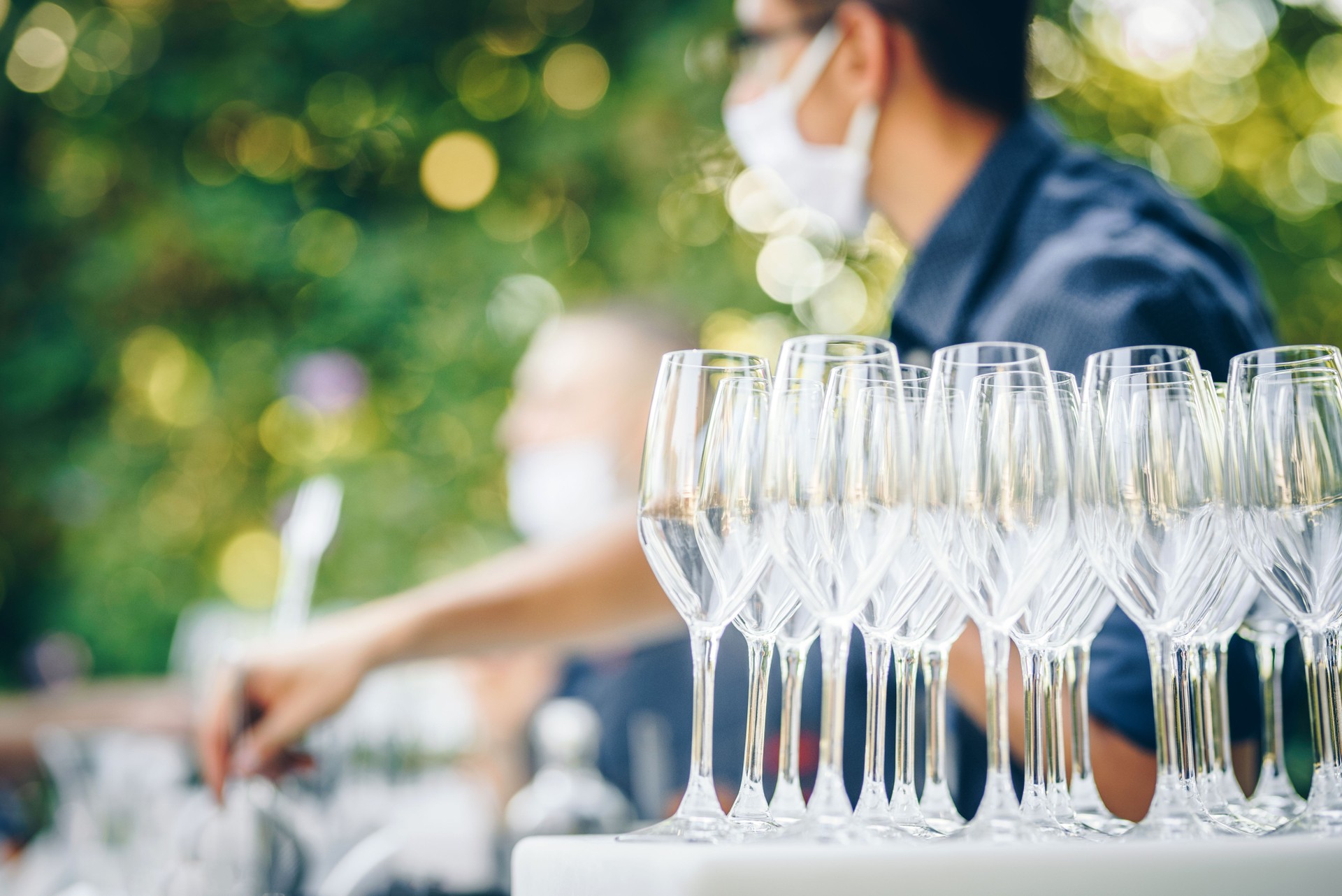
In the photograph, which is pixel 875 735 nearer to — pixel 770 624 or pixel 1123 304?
Answer: pixel 770 624

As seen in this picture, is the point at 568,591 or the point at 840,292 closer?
the point at 568,591

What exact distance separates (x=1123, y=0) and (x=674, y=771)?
3528 millimetres

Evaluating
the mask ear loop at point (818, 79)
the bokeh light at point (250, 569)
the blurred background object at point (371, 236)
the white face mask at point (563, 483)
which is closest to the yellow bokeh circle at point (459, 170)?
the blurred background object at point (371, 236)

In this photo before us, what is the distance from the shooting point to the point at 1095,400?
2.31 ft

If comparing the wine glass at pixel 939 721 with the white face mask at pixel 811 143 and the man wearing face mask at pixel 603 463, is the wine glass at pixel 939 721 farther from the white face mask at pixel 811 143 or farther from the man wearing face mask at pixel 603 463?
the man wearing face mask at pixel 603 463

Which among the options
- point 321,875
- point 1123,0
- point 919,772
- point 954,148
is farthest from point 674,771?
point 1123,0

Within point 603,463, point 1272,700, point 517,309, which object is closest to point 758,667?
point 1272,700

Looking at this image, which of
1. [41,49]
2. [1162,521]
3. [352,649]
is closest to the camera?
[1162,521]

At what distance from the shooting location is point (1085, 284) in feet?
3.50

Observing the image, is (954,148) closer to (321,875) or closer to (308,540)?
(308,540)

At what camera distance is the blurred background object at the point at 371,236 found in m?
3.93

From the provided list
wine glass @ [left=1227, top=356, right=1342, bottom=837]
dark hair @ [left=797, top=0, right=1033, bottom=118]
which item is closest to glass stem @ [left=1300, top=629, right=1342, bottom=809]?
wine glass @ [left=1227, top=356, right=1342, bottom=837]

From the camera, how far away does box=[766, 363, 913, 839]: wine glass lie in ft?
2.10

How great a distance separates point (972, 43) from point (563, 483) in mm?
1462
